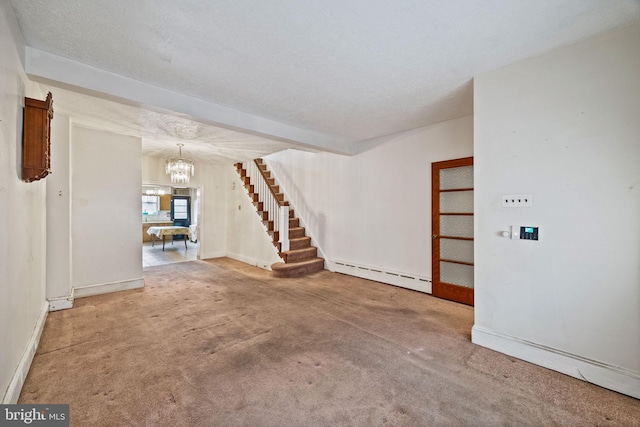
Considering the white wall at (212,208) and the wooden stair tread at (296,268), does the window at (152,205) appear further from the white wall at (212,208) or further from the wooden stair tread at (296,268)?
the wooden stair tread at (296,268)

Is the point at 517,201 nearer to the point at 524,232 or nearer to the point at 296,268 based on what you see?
the point at 524,232

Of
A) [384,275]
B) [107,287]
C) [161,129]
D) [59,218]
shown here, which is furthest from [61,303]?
[384,275]

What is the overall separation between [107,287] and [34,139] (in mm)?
3025

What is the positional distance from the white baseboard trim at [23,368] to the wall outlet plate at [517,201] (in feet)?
12.9

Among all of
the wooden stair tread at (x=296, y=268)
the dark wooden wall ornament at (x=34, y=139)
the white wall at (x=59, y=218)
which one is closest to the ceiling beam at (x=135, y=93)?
the dark wooden wall ornament at (x=34, y=139)

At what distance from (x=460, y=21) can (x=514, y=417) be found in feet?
8.66

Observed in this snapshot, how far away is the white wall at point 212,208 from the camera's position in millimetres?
7129

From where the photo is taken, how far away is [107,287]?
420cm

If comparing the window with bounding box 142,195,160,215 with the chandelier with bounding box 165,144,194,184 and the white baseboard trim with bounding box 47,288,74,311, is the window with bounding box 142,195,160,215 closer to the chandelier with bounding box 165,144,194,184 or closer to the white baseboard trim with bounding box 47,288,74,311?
the chandelier with bounding box 165,144,194,184

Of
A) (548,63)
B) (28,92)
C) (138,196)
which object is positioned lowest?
(138,196)

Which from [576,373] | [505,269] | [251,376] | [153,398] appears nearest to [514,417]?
[576,373]

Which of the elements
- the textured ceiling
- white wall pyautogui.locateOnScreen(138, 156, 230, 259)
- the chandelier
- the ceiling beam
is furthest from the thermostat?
white wall pyautogui.locateOnScreen(138, 156, 230, 259)

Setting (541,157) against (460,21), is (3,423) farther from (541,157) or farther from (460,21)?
(541,157)

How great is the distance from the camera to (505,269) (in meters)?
2.42
